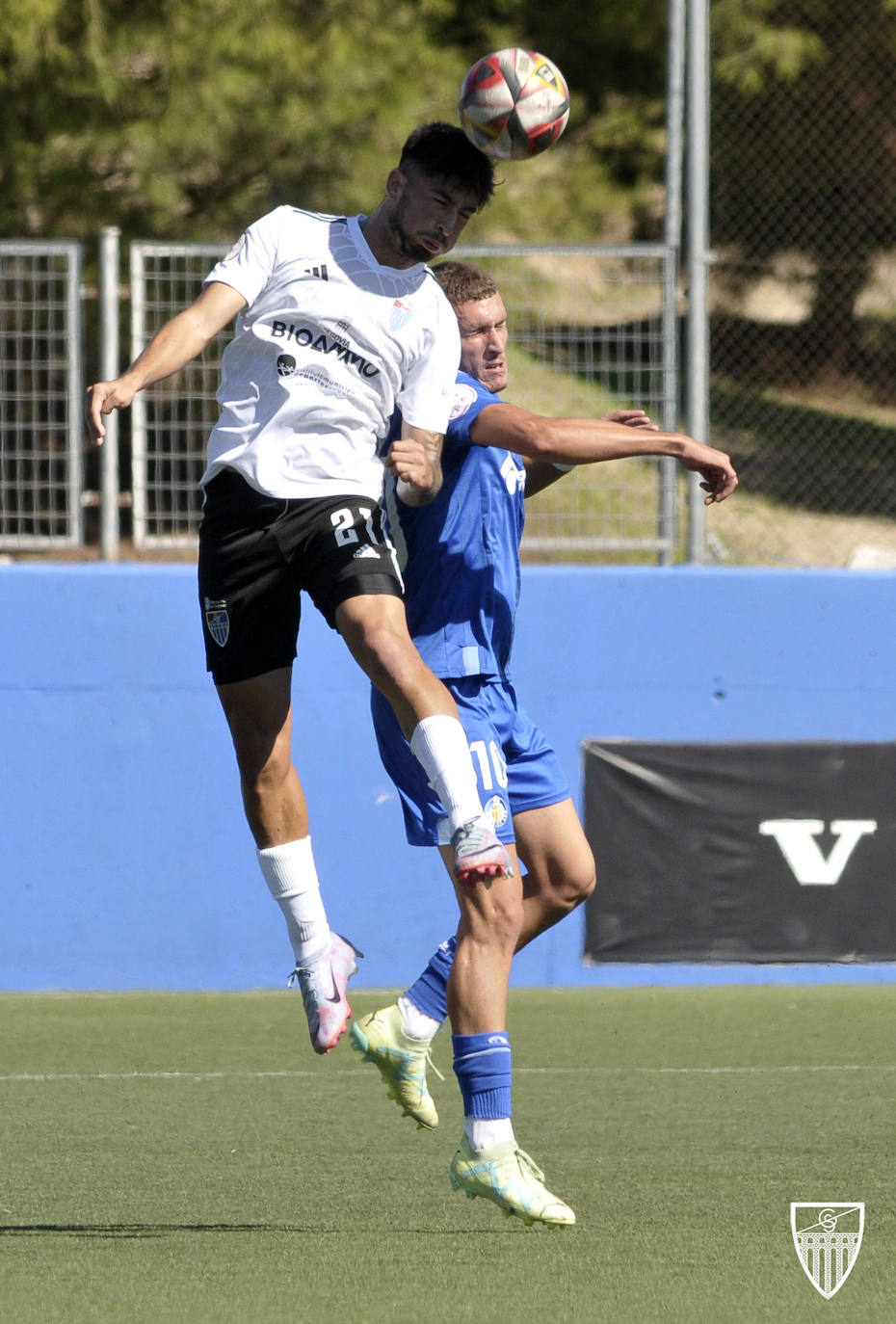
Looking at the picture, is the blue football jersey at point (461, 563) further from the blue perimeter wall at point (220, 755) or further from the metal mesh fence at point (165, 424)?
the metal mesh fence at point (165, 424)

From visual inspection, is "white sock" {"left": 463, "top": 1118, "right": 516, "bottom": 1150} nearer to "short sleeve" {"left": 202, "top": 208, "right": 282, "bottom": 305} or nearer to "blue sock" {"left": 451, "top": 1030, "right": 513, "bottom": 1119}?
"blue sock" {"left": 451, "top": 1030, "right": 513, "bottom": 1119}

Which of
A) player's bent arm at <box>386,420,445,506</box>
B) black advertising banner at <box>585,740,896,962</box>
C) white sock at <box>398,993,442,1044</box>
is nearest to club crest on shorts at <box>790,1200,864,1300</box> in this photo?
white sock at <box>398,993,442,1044</box>

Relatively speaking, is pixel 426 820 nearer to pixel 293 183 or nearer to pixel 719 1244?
pixel 719 1244

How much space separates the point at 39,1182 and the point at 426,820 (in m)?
1.34

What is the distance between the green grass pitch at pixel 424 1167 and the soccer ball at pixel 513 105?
2622 millimetres

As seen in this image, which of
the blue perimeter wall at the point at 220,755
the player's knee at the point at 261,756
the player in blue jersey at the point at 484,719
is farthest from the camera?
the blue perimeter wall at the point at 220,755

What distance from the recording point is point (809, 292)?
35.6 ft

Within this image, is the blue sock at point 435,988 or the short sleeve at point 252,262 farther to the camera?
the blue sock at point 435,988

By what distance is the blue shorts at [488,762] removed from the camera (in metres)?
4.60

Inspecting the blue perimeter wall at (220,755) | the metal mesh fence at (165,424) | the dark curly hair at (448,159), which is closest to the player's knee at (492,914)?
the dark curly hair at (448,159)

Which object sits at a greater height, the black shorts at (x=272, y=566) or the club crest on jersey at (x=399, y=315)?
the club crest on jersey at (x=399, y=315)

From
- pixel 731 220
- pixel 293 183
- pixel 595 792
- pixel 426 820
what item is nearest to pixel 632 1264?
pixel 426 820

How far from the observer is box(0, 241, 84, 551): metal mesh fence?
8.04 m

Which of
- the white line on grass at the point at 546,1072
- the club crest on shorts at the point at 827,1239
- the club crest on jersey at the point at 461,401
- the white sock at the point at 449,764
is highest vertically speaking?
the club crest on jersey at the point at 461,401
